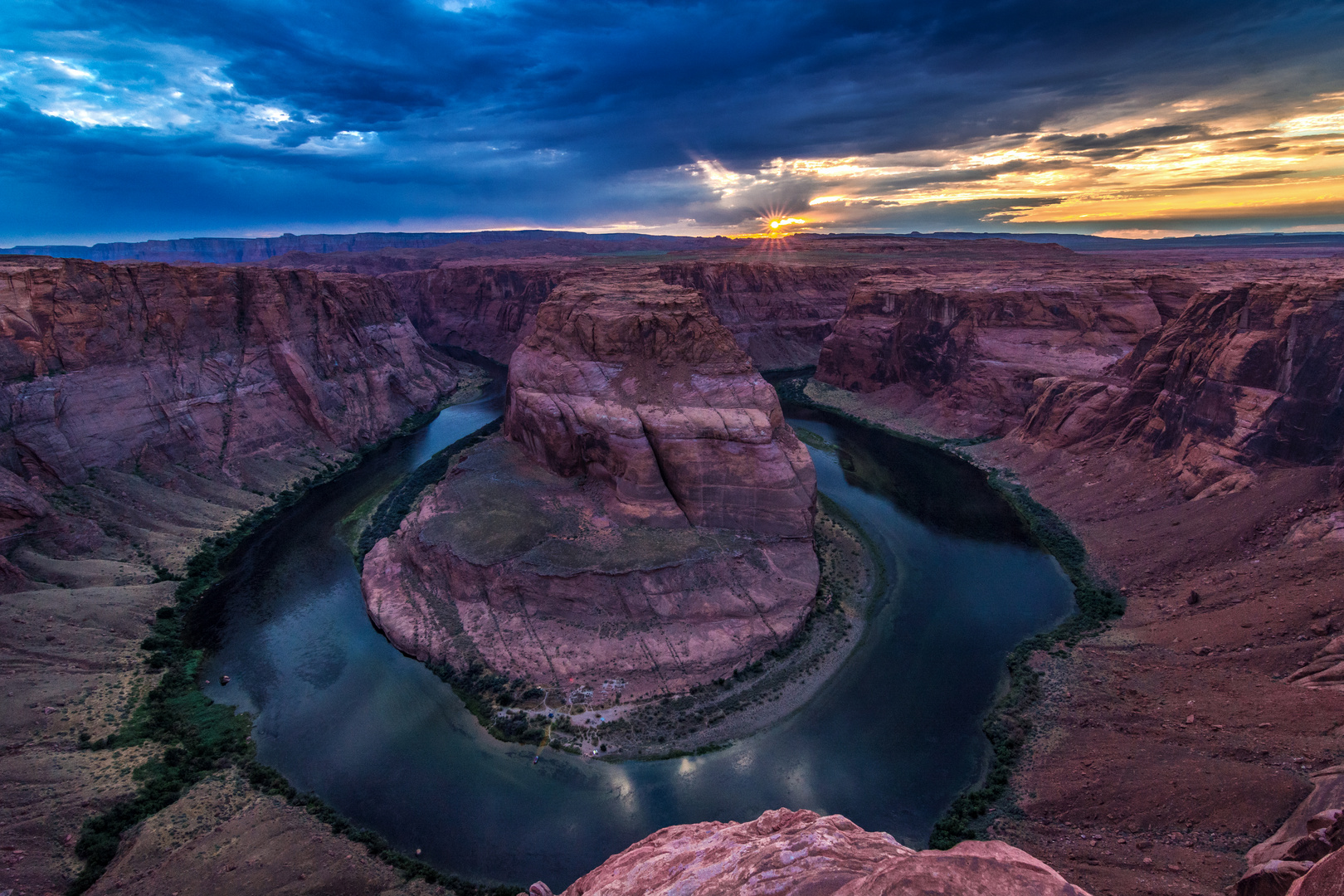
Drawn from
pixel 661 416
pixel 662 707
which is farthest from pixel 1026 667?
pixel 661 416

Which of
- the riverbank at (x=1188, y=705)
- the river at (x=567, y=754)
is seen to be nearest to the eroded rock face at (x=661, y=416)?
the river at (x=567, y=754)

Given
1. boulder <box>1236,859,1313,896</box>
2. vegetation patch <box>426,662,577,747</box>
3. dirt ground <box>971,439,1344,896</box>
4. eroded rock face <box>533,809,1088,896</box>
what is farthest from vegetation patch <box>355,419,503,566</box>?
boulder <box>1236,859,1313,896</box>

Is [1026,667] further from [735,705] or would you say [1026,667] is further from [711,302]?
[711,302]

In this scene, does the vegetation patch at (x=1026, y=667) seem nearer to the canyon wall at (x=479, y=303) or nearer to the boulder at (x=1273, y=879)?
the boulder at (x=1273, y=879)

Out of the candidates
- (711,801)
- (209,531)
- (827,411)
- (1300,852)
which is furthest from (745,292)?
(1300,852)

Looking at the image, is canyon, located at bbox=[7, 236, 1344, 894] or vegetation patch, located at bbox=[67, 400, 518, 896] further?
vegetation patch, located at bbox=[67, 400, 518, 896]

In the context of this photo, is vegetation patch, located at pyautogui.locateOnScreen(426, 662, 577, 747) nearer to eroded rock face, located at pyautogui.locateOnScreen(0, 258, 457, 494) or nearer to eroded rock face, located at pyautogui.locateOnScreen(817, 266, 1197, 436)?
eroded rock face, located at pyautogui.locateOnScreen(0, 258, 457, 494)

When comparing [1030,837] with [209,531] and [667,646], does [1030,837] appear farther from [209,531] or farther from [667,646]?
[209,531]
